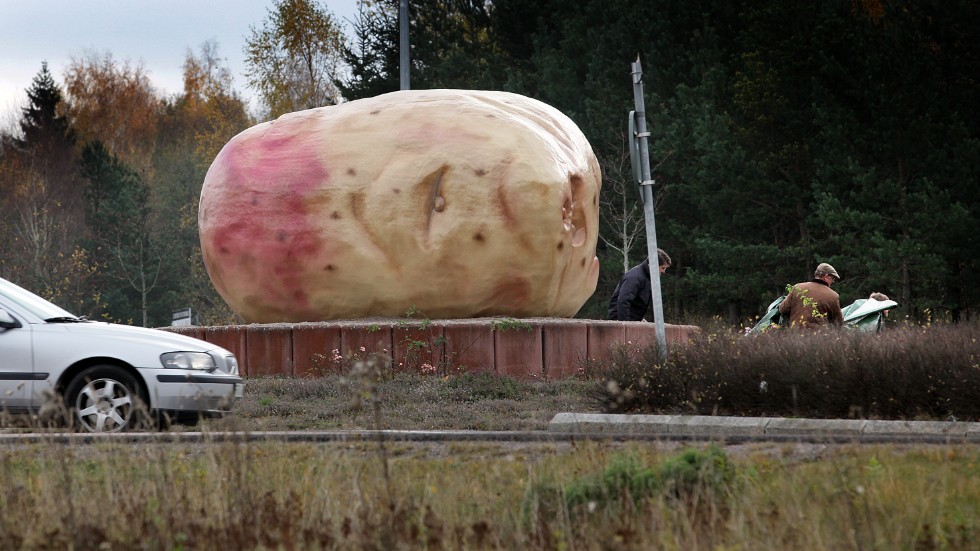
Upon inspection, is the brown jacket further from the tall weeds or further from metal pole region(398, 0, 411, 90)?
metal pole region(398, 0, 411, 90)

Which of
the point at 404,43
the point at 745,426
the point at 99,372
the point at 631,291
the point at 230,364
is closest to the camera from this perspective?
the point at 745,426

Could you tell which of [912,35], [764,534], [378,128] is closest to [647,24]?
[912,35]

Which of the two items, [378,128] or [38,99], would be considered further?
[38,99]

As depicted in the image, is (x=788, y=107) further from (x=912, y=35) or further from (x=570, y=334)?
(x=570, y=334)

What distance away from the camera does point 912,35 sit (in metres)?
27.5

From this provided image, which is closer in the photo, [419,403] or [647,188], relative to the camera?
[419,403]

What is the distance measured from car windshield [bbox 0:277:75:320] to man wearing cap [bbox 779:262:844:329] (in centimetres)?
751

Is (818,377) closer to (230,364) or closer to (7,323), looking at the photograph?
(230,364)

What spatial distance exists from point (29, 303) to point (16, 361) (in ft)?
2.19

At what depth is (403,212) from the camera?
1414 cm

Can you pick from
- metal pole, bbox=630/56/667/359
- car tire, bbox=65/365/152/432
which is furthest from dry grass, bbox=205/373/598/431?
metal pole, bbox=630/56/667/359

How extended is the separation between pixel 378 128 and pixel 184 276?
34879mm

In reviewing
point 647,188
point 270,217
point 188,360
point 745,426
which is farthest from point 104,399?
point 270,217

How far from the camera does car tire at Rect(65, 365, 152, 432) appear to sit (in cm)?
908
